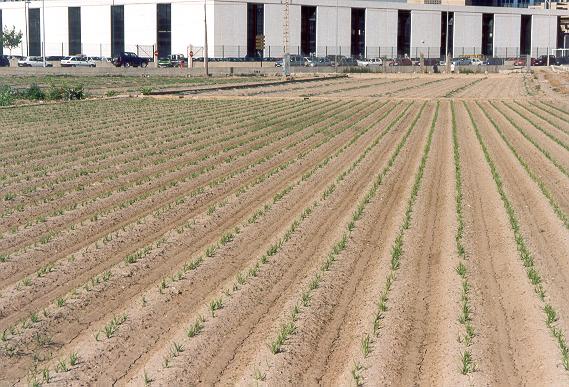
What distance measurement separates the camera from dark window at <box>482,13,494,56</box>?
378ft

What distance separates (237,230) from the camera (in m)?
12.7

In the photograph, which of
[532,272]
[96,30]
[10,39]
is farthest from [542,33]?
[532,272]

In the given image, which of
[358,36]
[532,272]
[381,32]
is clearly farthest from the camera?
[381,32]

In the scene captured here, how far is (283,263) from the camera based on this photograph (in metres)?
10.8

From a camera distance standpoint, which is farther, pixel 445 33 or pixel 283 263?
pixel 445 33

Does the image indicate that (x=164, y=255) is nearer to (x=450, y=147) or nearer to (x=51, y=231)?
(x=51, y=231)

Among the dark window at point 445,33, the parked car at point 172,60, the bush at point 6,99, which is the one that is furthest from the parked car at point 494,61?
the bush at point 6,99

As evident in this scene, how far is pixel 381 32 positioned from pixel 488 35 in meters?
16.6

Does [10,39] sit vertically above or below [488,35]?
below

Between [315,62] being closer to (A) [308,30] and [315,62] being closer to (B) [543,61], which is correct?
(A) [308,30]

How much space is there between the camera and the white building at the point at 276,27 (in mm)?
96438

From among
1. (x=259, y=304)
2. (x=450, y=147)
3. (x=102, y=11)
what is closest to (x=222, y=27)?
(x=102, y=11)

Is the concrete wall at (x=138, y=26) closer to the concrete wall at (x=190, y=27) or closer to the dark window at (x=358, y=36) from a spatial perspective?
the concrete wall at (x=190, y=27)

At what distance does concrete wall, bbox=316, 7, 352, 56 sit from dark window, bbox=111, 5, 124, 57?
22179mm
